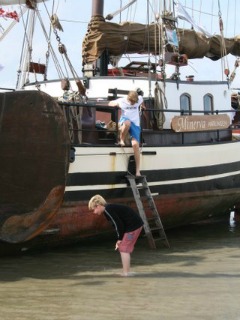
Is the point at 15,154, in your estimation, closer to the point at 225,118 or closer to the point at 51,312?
the point at 51,312

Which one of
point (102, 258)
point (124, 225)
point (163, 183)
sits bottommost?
point (102, 258)

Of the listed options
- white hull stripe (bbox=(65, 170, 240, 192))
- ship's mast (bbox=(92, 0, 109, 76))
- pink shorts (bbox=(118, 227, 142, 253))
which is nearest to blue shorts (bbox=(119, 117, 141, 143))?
white hull stripe (bbox=(65, 170, 240, 192))

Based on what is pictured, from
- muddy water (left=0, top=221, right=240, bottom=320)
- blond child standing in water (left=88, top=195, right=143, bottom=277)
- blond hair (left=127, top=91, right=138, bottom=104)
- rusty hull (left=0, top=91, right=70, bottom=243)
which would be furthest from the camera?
blond hair (left=127, top=91, right=138, bottom=104)

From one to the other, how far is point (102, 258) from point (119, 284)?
1.88 m

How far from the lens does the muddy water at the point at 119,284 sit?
6027 mm

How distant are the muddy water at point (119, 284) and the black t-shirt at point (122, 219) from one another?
0.65m

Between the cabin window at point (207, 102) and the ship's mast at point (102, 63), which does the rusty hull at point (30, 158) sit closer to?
the ship's mast at point (102, 63)

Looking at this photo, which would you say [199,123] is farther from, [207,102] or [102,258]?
[102,258]

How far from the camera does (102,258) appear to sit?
30.2 feet

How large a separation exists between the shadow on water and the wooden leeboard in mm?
2272

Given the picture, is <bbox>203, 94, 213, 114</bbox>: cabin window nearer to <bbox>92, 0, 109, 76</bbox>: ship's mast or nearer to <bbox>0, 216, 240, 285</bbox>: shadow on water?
<bbox>92, 0, 109, 76</bbox>: ship's mast

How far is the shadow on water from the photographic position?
7.99 m

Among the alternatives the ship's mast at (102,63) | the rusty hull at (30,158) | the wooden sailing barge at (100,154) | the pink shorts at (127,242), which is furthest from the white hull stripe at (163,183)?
the ship's mast at (102,63)

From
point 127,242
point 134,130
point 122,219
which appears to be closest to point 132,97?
point 134,130
